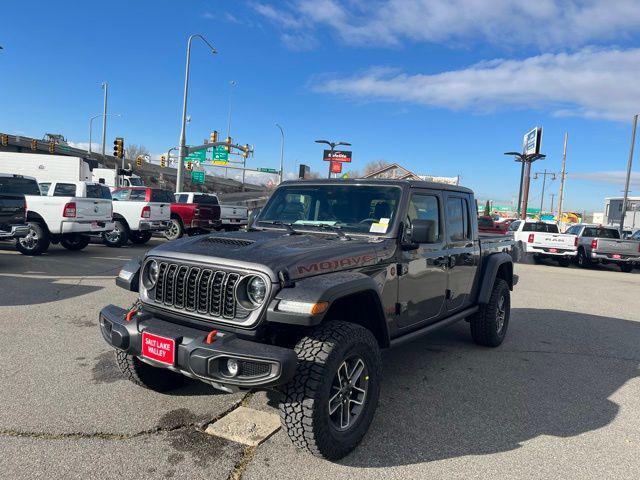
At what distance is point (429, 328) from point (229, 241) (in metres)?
1.99

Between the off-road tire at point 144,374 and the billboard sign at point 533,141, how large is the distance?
1279 inches

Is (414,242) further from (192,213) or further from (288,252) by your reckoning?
(192,213)

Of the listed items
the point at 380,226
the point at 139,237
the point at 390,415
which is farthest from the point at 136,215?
the point at 390,415

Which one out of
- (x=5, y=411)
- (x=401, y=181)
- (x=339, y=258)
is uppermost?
(x=401, y=181)

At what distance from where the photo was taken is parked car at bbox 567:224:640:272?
16391 mm

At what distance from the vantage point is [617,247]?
54.2ft

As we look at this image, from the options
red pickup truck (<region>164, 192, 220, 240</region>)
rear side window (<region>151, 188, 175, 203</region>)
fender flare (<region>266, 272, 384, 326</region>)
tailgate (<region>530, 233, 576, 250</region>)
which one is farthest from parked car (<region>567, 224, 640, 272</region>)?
fender flare (<region>266, 272, 384, 326</region>)

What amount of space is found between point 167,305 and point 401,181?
2.20m

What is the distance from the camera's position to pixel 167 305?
11.3 ft

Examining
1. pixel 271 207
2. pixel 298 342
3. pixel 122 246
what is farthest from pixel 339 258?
pixel 122 246

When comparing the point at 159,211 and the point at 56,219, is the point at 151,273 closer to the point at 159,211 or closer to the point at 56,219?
the point at 56,219

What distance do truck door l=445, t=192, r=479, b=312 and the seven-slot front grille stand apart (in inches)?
95.1

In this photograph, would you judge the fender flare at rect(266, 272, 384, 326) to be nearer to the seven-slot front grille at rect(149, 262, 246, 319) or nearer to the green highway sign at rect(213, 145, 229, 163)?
the seven-slot front grille at rect(149, 262, 246, 319)

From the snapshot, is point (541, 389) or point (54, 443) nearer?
point (54, 443)
